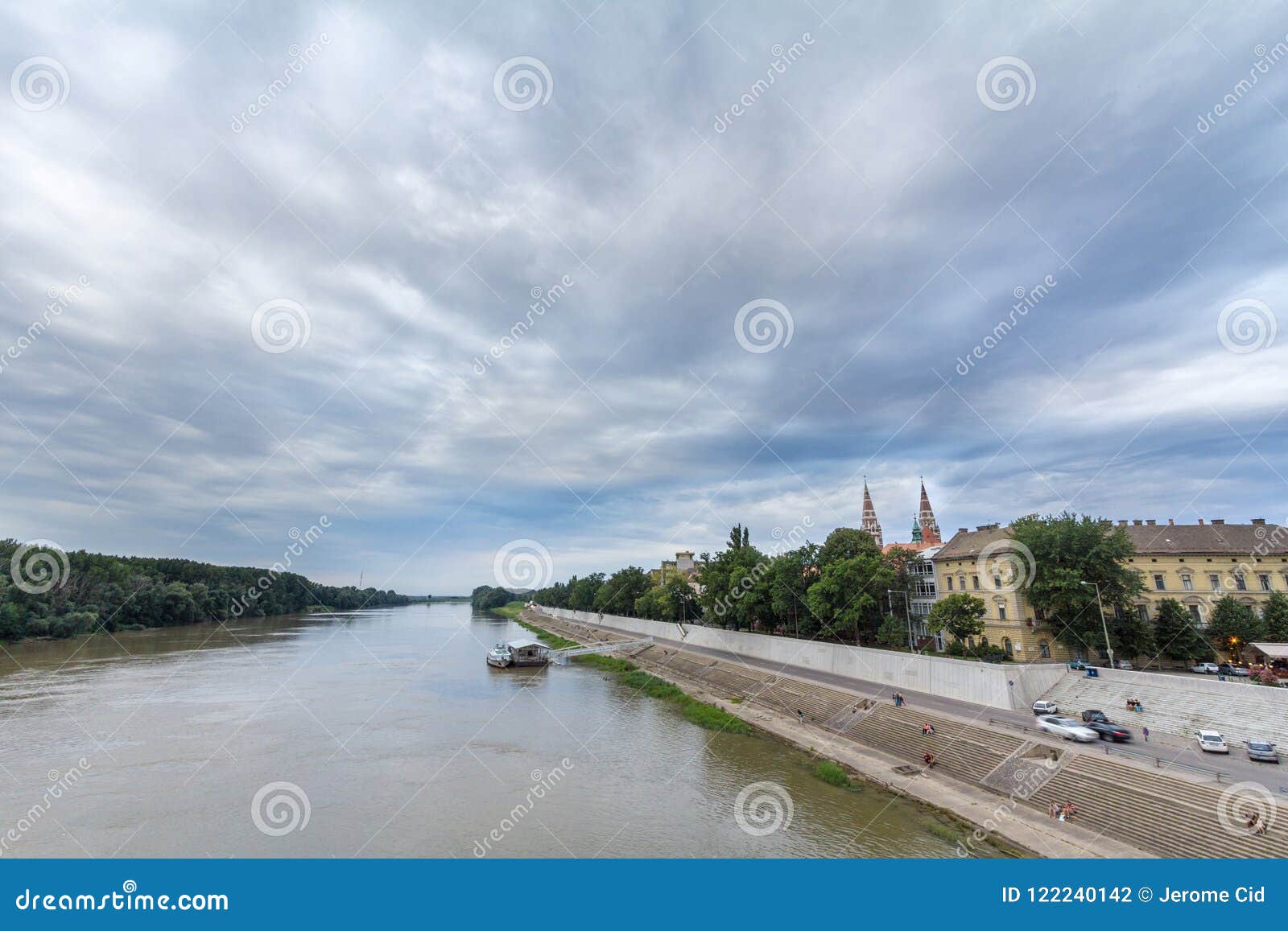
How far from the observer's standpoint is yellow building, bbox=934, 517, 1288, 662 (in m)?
40.0

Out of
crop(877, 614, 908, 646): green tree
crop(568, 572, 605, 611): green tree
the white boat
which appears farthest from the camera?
crop(568, 572, 605, 611): green tree

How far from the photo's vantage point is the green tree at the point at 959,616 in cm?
3969

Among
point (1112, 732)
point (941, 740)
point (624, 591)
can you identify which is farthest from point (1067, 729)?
point (624, 591)

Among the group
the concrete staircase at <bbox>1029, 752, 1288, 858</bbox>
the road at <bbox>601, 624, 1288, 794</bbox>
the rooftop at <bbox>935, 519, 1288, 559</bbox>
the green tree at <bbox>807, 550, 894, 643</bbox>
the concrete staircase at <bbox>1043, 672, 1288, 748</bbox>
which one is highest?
the rooftop at <bbox>935, 519, 1288, 559</bbox>

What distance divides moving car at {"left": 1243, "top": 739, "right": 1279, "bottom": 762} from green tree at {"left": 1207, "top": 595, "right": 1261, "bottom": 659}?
20.8 meters

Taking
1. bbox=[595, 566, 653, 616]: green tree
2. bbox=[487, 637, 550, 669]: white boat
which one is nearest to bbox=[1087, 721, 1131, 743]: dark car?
bbox=[487, 637, 550, 669]: white boat

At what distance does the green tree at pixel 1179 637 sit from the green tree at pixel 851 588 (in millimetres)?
16167

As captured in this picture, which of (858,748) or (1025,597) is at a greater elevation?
(1025,597)

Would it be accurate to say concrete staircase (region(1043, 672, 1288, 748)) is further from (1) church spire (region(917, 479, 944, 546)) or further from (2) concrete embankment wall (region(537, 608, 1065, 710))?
(1) church spire (region(917, 479, 944, 546))

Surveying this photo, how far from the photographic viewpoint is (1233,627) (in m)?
36.9

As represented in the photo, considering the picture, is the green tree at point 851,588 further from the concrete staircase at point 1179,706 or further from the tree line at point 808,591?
the concrete staircase at point 1179,706

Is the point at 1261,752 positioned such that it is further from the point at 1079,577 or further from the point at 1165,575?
the point at 1165,575

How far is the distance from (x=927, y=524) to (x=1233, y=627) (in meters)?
50.1

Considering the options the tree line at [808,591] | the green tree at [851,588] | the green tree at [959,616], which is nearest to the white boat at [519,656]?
the tree line at [808,591]
